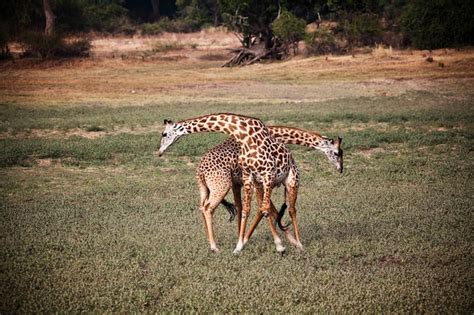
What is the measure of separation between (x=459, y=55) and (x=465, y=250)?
25.9 meters

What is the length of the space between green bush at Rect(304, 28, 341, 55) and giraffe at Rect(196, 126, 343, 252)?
30.6 m

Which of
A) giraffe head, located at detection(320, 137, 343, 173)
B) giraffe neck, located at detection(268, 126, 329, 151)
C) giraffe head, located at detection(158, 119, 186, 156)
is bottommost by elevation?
giraffe head, located at detection(320, 137, 343, 173)

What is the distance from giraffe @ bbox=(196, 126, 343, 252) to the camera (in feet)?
26.8

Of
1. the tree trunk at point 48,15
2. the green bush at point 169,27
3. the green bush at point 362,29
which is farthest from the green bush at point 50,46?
the green bush at point 362,29

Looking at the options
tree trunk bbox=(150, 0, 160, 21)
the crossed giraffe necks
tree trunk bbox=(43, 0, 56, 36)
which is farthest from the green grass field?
tree trunk bbox=(150, 0, 160, 21)

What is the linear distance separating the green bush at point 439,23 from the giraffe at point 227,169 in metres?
28.8

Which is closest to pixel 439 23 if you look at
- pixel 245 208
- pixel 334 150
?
pixel 334 150

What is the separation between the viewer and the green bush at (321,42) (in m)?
38.7

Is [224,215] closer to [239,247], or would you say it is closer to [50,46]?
[239,247]

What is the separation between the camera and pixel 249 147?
26.1 feet

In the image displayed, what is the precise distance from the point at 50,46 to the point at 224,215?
107 feet

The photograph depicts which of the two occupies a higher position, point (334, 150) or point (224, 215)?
point (334, 150)

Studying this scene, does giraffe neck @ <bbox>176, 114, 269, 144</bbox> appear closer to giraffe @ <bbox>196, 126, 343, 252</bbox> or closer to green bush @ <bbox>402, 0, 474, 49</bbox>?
giraffe @ <bbox>196, 126, 343, 252</bbox>

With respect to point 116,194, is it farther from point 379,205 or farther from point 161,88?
point 161,88
